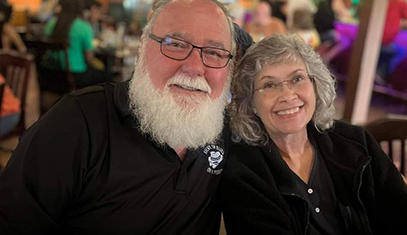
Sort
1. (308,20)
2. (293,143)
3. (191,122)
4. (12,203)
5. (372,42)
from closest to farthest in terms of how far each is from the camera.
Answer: (12,203) → (191,122) → (293,143) → (372,42) → (308,20)

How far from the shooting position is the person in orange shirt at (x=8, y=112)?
295 centimetres

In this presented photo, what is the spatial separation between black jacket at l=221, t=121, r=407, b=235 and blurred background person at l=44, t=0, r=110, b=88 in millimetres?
3244

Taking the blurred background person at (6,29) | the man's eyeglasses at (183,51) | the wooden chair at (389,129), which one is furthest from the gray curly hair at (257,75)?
the blurred background person at (6,29)

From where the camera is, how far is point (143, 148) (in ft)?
4.77

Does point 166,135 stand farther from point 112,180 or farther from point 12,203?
point 12,203

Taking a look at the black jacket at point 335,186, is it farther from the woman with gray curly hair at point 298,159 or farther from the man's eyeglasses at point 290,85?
the man's eyeglasses at point 290,85

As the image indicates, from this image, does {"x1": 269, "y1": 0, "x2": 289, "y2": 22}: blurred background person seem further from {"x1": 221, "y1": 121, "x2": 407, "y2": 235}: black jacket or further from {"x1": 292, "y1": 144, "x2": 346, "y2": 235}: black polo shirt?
{"x1": 292, "y1": 144, "x2": 346, "y2": 235}: black polo shirt

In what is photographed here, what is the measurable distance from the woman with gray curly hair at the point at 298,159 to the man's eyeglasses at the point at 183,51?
23cm

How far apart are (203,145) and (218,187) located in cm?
17

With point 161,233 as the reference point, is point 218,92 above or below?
above

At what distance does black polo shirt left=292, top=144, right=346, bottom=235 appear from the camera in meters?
1.62

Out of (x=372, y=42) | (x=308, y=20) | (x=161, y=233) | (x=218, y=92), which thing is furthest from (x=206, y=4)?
(x=308, y=20)

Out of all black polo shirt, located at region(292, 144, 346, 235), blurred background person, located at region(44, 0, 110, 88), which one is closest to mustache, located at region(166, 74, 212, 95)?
black polo shirt, located at region(292, 144, 346, 235)

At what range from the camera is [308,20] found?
4.80m
